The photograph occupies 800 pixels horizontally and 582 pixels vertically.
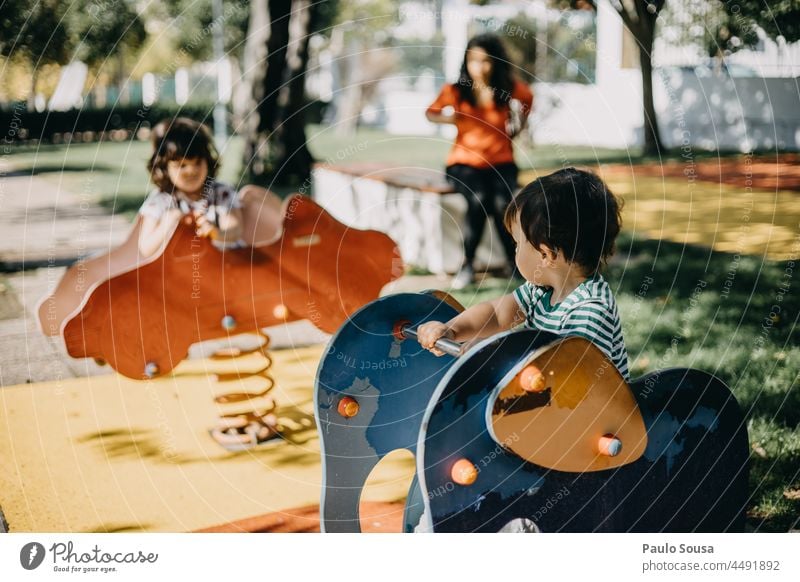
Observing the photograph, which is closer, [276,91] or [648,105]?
[276,91]

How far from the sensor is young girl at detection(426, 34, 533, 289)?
15.5 ft

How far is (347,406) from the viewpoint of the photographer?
218 cm

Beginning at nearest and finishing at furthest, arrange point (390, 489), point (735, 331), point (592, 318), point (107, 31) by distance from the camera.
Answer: point (592, 318) → point (390, 489) → point (735, 331) → point (107, 31)

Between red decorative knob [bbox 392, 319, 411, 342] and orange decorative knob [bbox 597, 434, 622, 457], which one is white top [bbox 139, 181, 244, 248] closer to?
red decorative knob [bbox 392, 319, 411, 342]

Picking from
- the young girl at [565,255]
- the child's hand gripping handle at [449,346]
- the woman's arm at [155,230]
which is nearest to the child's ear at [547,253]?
the young girl at [565,255]

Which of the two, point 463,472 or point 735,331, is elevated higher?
point 463,472

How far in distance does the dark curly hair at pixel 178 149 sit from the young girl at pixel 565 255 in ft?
4.95

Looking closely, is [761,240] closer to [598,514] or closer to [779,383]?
[779,383]

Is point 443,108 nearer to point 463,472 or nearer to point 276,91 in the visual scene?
point 463,472

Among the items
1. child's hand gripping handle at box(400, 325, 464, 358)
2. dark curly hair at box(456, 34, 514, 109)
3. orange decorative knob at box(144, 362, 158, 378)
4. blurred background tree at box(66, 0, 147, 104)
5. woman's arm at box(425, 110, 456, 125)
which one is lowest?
orange decorative knob at box(144, 362, 158, 378)

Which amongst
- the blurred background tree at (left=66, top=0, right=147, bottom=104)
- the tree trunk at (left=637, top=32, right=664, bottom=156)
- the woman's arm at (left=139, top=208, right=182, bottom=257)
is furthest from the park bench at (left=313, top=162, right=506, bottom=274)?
the blurred background tree at (left=66, top=0, right=147, bottom=104)

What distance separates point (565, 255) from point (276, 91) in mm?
5935

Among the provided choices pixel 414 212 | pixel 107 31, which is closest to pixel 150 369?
pixel 414 212

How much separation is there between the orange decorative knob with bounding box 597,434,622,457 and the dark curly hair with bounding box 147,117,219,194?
195cm
